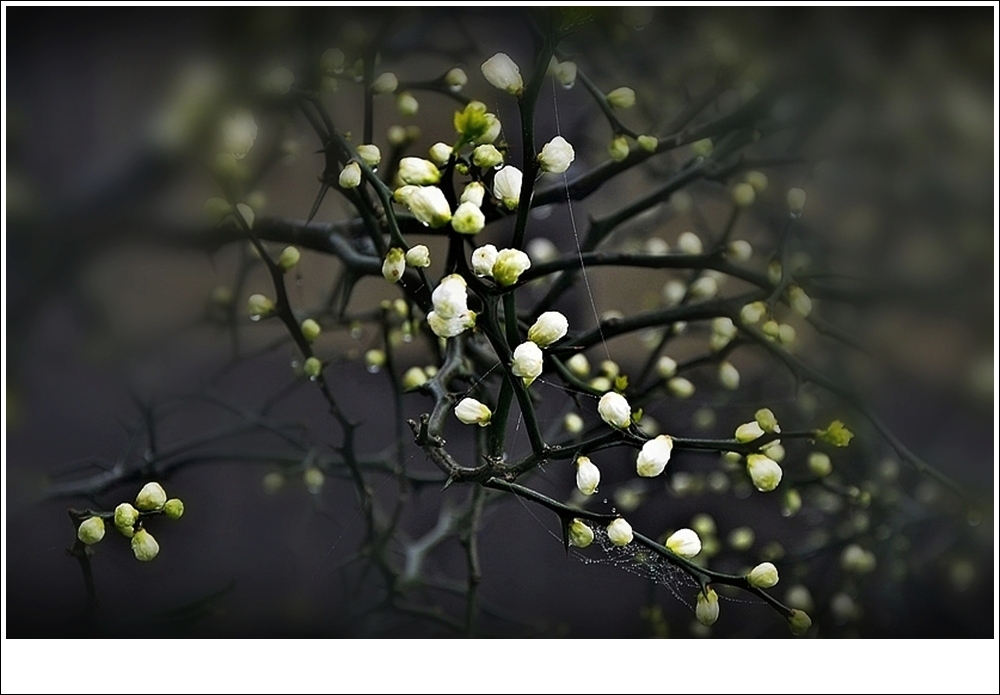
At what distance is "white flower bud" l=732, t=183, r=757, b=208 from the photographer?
796 mm

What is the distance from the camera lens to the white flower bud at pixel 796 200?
79 cm

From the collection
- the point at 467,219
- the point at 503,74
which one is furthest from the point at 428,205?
the point at 503,74

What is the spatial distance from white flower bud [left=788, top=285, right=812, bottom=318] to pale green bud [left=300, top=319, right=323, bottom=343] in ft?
1.21

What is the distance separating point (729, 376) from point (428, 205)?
1.26 ft

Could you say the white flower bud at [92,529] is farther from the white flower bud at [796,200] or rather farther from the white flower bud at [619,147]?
the white flower bud at [796,200]

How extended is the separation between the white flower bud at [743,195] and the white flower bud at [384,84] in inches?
11.3

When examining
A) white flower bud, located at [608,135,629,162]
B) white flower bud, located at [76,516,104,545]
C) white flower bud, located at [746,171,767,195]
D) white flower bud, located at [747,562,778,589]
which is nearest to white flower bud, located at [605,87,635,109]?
white flower bud, located at [608,135,629,162]

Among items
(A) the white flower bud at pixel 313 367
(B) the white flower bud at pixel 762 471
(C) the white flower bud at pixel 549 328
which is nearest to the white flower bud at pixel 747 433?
(B) the white flower bud at pixel 762 471

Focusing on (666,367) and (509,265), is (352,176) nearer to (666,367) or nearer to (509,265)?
(509,265)

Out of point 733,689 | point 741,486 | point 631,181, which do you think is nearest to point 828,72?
point 631,181

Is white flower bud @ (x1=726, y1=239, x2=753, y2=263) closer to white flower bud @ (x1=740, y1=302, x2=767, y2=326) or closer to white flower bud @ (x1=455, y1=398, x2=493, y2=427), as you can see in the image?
white flower bud @ (x1=740, y1=302, x2=767, y2=326)

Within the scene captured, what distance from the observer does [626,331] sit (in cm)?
74

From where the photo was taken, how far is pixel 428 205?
0.48 meters

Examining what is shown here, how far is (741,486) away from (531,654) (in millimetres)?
217
